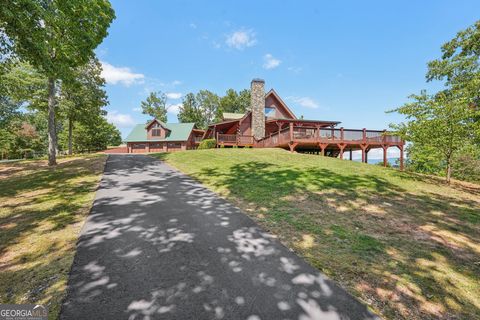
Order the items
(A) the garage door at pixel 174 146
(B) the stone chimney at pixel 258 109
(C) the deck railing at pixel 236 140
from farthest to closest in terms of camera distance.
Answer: (A) the garage door at pixel 174 146, (C) the deck railing at pixel 236 140, (B) the stone chimney at pixel 258 109

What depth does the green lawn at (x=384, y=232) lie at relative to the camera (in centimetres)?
299

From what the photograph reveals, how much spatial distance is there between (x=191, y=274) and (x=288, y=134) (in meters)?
16.6

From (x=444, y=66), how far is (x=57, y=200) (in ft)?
93.6

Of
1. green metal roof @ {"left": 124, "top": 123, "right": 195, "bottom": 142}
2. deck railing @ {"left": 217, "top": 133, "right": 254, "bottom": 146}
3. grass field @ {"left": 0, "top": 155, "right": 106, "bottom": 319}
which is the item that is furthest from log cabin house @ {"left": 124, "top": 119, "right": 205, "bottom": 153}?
grass field @ {"left": 0, "top": 155, "right": 106, "bottom": 319}

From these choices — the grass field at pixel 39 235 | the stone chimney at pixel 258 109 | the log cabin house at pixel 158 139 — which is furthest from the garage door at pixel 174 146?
the grass field at pixel 39 235

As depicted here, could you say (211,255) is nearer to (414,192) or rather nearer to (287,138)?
(414,192)

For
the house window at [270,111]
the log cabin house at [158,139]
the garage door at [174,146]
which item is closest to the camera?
the house window at [270,111]

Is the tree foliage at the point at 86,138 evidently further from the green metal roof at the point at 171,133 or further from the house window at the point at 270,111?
the house window at the point at 270,111

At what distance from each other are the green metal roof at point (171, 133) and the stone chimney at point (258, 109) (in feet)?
56.3

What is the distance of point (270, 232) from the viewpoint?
4715 millimetres

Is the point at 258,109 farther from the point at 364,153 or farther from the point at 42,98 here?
the point at 42,98

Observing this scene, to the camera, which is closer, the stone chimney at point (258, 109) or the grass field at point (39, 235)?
the grass field at point (39, 235)

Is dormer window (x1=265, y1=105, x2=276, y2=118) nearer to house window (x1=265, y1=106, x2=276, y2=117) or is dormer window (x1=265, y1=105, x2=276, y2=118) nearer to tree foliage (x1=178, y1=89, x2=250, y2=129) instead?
house window (x1=265, y1=106, x2=276, y2=117)

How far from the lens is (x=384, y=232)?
4.74 m
